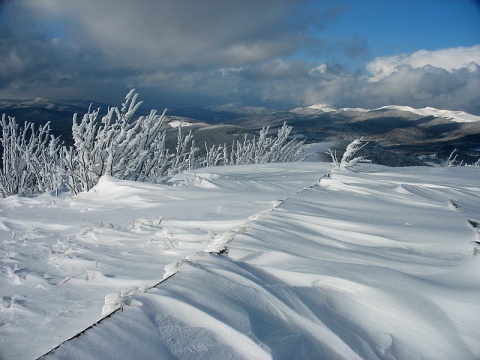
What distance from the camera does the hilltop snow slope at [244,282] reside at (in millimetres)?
1023

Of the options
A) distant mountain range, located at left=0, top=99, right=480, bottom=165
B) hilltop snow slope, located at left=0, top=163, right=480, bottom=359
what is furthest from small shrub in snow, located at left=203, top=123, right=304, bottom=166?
distant mountain range, located at left=0, top=99, right=480, bottom=165

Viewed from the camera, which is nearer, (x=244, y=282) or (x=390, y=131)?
(x=244, y=282)

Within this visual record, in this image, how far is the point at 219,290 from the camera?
1.26 meters

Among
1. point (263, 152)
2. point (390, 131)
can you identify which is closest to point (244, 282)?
point (263, 152)

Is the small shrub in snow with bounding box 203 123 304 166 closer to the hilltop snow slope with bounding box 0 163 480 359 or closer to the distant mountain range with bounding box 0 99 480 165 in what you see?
the hilltop snow slope with bounding box 0 163 480 359

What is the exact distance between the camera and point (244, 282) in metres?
1.35

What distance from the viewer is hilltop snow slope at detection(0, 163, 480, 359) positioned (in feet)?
3.36

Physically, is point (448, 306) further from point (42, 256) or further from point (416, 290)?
point (42, 256)

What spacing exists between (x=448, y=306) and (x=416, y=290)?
0.42ft

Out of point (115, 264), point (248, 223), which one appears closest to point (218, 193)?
point (248, 223)

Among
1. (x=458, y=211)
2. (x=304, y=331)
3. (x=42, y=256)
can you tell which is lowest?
(x=42, y=256)

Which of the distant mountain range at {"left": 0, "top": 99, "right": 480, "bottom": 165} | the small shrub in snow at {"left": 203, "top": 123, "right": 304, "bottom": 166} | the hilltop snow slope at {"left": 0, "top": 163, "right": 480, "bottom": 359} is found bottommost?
the hilltop snow slope at {"left": 0, "top": 163, "right": 480, "bottom": 359}

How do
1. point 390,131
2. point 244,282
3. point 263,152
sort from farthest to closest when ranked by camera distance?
point 390,131
point 263,152
point 244,282

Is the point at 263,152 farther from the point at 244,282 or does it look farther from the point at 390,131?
the point at 390,131
